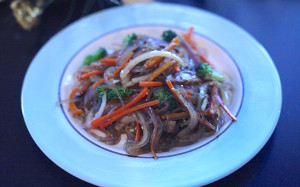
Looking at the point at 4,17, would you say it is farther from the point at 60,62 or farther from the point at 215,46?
the point at 215,46

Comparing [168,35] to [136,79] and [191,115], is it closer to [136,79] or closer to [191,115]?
[136,79]

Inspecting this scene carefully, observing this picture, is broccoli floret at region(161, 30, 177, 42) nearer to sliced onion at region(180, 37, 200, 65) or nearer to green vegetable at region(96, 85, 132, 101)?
sliced onion at region(180, 37, 200, 65)

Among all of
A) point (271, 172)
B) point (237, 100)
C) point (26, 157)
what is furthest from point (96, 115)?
point (271, 172)

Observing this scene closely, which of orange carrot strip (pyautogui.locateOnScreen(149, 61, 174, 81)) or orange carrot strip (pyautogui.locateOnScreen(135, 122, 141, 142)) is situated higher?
orange carrot strip (pyautogui.locateOnScreen(149, 61, 174, 81))

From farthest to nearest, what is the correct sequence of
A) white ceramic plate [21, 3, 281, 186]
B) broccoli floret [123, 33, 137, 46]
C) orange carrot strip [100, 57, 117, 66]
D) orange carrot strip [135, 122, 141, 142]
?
broccoli floret [123, 33, 137, 46] → orange carrot strip [100, 57, 117, 66] → orange carrot strip [135, 122, 141, 142] → white ceramic plate [21, 3, 281, 186]

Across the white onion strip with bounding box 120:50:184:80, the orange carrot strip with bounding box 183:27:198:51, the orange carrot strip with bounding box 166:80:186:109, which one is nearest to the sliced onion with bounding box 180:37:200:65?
the orange carrot strip with bounding box 183:27:198:51

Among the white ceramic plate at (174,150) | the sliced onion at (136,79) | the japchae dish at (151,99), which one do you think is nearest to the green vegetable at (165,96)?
the japchae dish at (151,99)

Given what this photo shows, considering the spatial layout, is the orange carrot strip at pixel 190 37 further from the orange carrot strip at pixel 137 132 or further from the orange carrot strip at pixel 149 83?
the orange carrot strip at pixel 137 132

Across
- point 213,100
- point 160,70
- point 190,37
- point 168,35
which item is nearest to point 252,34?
point 190,37
